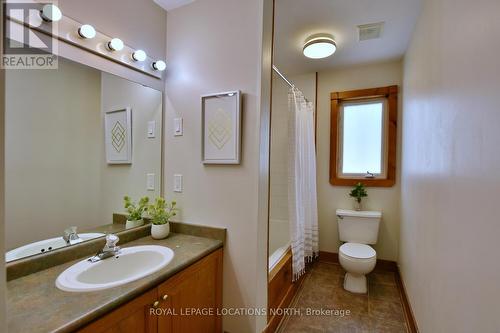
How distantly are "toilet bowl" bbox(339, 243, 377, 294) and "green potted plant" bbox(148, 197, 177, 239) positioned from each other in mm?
1742

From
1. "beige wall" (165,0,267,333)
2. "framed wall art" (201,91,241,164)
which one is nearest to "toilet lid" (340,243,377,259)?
"beige wall" (165,0,267,333)

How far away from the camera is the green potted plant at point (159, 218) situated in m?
1.56

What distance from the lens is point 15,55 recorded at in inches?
40.0

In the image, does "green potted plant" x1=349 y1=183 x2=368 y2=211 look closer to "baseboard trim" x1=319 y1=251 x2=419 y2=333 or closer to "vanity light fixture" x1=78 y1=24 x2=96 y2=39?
"baseboard trim" x1=319 y1=251 x2=419 y2=333

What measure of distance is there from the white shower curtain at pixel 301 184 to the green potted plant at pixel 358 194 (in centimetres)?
51

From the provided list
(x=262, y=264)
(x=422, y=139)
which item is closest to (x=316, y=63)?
(x=422, y=139)

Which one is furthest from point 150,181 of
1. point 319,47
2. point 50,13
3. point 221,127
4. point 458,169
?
point 319,47

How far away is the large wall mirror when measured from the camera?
1.04 m

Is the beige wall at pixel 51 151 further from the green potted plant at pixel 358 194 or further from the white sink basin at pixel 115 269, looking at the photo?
the green potted plant at pixel 358 194

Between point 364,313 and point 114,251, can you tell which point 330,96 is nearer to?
point 364,313

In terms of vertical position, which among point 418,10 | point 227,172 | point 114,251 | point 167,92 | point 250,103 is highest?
point 418,10

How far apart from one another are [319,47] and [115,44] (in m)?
1.81

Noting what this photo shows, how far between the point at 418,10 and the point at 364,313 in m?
2.56

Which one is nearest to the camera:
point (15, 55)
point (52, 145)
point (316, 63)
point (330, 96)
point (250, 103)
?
point (15, 55)
